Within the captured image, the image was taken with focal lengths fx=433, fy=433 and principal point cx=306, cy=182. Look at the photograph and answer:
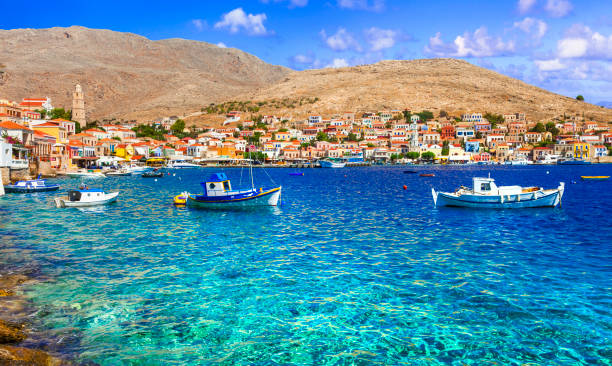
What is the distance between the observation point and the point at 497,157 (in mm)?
157750

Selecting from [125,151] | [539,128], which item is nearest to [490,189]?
[125,151]

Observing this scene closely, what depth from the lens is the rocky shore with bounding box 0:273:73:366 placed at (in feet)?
24.0

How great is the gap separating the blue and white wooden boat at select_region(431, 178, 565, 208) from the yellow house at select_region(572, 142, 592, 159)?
13829 cm

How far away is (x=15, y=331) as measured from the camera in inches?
376

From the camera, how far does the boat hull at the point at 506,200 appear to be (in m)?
31.5

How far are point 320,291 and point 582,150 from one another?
167 meters

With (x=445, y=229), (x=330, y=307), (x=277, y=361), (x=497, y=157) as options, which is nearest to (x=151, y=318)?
(x=277, y=361)

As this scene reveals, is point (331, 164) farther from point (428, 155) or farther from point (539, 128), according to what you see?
point (539, 128)

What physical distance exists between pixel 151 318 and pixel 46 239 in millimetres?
13479

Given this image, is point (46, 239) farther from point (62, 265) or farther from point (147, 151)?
point (147, 151)

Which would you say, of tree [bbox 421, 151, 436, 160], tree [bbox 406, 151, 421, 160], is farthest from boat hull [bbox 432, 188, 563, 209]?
tree [bbox 421, 151, 436, 160]

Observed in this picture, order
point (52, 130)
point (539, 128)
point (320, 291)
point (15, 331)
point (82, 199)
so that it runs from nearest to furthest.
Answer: point (15, 331) < point (320, 291) < point (82, 199) < point (52, 130) < point (539, 128)

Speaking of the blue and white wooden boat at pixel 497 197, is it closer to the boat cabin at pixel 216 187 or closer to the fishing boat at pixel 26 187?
the boat cabin at pixel 216 187

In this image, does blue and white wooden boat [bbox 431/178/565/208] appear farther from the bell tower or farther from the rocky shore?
the bell tower
